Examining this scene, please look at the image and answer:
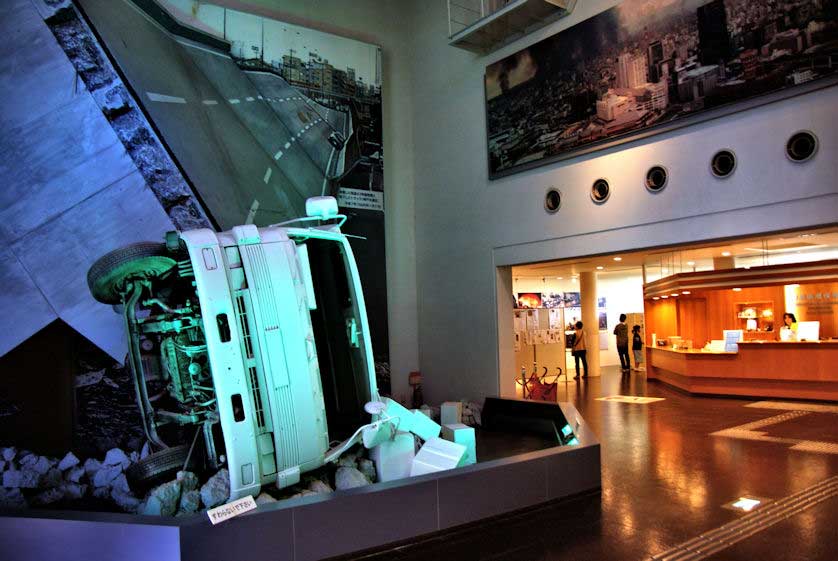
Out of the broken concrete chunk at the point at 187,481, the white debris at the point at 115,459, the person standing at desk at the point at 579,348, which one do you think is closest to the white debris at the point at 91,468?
the white debris at the point at 115,459

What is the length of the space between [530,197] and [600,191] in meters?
1.29

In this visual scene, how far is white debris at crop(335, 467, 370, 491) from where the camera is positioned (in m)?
4.57

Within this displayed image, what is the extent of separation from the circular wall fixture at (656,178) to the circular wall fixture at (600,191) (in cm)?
60

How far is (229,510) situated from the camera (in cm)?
324

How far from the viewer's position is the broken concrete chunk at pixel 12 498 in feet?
17.1

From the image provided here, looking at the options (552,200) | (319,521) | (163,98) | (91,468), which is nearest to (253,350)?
(319,521)

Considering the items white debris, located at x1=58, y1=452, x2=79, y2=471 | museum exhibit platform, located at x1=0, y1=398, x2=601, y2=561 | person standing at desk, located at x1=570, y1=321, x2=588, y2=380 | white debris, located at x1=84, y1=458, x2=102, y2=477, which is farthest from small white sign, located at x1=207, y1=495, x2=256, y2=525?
person standing at desk, located at x1=570, y1=321, x2=588, y2=380

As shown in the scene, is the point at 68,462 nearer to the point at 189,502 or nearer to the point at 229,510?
the point at 189,502

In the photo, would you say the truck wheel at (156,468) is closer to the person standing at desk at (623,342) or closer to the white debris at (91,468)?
the white debris at (91,468)

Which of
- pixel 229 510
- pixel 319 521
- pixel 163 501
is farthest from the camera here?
pixel 163 501

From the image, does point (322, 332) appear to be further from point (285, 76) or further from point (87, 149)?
point (285, 76)

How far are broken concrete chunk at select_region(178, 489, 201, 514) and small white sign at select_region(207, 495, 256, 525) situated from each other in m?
1.16

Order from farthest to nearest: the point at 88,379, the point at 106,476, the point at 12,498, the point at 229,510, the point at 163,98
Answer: the point at 163,98 → the point at 88,379 → the point at 106,476 → the point at 12,498 → the point at 229,510

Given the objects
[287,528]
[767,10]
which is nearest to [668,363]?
[767,10]
